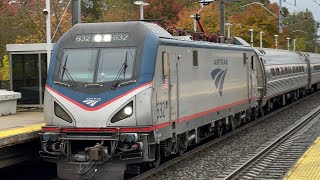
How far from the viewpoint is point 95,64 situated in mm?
9805

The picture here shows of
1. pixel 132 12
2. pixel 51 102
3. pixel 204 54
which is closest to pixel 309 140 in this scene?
pixel 204 54

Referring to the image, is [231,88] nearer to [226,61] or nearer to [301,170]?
[226,61]

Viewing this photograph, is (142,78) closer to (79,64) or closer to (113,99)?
(113,99)

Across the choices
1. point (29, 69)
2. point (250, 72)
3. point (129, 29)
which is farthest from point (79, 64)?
point (250, 72)

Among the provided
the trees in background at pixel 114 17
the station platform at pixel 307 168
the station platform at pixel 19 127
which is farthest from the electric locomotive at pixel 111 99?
the trees in background at pixel 114 17

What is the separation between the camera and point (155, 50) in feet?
32.1

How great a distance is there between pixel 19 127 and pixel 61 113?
139 cm

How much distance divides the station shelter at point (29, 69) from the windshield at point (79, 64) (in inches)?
188

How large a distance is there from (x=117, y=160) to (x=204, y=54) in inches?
174

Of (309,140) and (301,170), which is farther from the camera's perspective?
(309,140)

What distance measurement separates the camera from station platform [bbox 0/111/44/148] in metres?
9.32

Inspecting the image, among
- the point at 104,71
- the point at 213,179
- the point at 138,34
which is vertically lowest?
the point at 213,179

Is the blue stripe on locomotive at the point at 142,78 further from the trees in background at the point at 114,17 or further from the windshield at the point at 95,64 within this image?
the trees in background at the point at 114,17

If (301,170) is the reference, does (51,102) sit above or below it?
above
